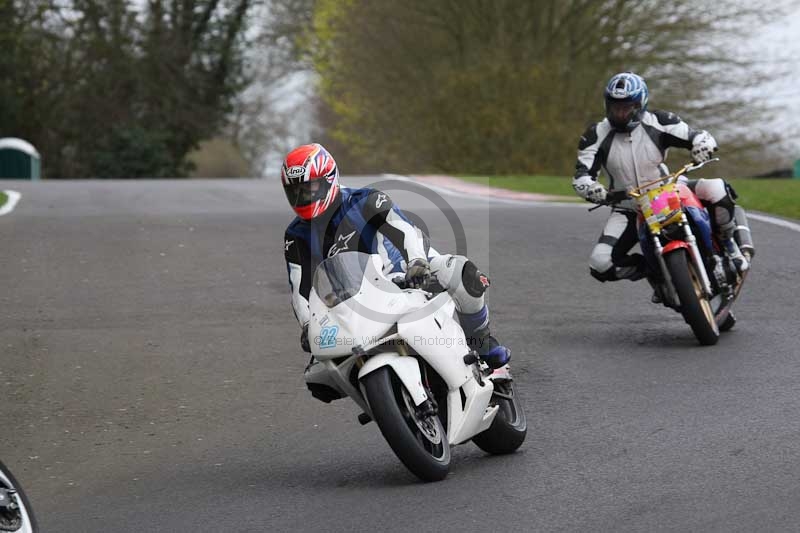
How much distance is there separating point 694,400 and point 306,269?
2.55 m

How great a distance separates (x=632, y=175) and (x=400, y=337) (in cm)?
451

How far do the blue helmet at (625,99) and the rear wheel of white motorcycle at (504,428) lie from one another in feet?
11.8

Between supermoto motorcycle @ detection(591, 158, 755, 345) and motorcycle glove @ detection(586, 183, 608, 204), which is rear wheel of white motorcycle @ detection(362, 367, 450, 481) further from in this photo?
motorcycle glove @ detection(586, 183, 608, 204)

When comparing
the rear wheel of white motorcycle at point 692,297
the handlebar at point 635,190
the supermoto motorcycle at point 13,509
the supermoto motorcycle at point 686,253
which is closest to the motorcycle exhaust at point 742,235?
the supermoto motorcycle at point 686,253

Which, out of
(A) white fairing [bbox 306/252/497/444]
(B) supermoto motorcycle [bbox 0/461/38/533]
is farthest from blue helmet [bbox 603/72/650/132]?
(B) supermoto motorcycle [bbox 0/461/38/533]

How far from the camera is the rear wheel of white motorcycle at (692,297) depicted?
31.9 feet

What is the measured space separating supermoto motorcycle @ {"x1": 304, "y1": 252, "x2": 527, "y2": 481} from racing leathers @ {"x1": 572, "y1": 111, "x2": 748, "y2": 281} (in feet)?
12.6

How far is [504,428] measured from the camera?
7004 mm

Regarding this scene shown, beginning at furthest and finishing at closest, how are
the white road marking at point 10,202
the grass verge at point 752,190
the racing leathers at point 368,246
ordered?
the white road marking at point 10,202 → the grass verge at point 752,190 → the racing leathers at point 368,246

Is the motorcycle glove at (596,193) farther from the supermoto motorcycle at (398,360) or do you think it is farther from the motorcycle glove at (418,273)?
the motorcycle glove at (418,273)

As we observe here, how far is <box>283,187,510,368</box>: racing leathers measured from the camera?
263 inches

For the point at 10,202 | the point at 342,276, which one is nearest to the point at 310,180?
the point at 342,276

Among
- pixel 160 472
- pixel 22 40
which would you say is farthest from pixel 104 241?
pixel 22 40

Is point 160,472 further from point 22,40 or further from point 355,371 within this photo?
point 22,40
